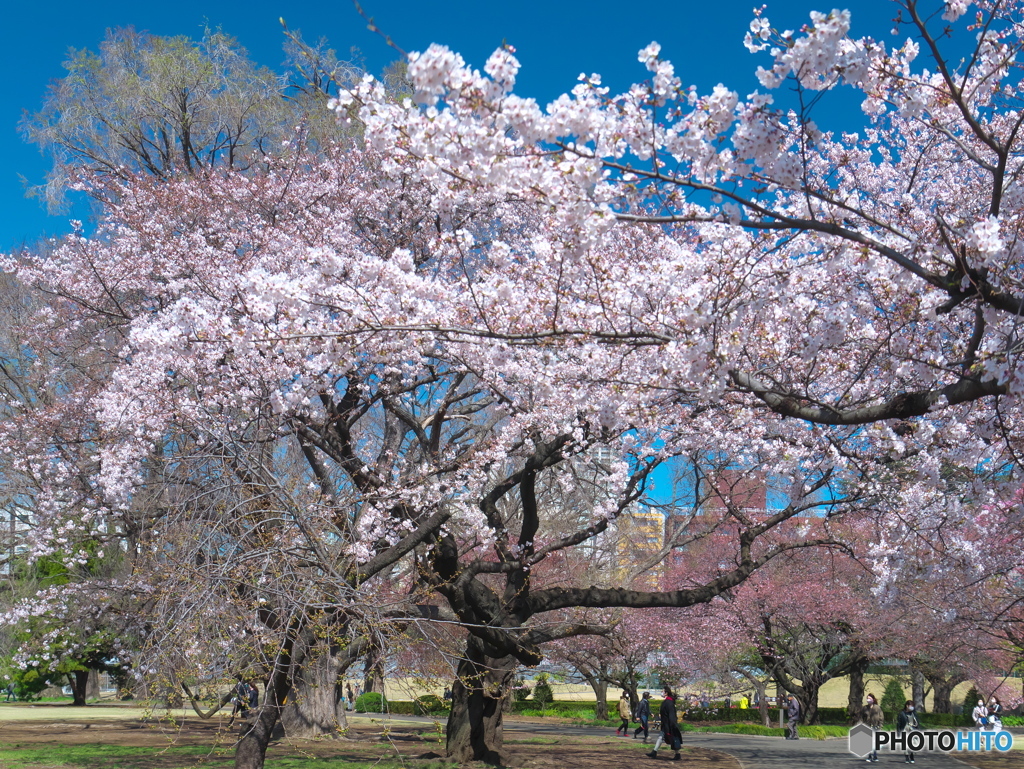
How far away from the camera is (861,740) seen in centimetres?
1817

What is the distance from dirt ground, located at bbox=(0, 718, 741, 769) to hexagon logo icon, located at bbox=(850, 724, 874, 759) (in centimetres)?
301

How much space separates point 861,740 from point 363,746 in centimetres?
1063

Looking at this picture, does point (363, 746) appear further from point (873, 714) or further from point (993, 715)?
point (993, 715)

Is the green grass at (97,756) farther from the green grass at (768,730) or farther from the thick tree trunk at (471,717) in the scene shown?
the green grass at (768,730)

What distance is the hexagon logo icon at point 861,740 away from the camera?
55.4ft

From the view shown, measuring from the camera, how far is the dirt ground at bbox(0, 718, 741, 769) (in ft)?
41.1

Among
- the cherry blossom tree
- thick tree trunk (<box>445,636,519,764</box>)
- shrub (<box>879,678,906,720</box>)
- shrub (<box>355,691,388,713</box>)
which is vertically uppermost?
the cherry blossom tree

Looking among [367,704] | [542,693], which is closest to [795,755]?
[542,693]

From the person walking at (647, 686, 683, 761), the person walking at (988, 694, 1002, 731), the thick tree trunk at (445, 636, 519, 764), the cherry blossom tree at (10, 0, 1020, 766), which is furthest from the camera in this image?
the person walking at (988, 694, 1002, 731)

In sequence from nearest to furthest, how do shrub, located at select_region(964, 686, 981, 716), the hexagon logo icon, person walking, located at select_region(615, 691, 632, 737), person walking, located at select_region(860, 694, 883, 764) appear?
the hexagon logo icon → person walking, located at select_region(860, 694, 883, 764) → person walking, located at select_region(615, 691, 632, 737) → shrub, located at select_region(964, 686, 981, 716)

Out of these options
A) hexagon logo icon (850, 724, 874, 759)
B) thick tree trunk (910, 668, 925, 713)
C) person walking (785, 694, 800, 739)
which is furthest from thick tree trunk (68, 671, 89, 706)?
thick tree trunk (910, 668, 925, 713)

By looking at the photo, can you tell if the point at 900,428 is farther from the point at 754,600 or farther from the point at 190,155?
the point at 754,600

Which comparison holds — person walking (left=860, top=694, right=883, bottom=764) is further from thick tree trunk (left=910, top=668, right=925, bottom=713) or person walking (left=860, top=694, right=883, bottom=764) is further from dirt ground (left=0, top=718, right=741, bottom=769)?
thick tree trunk (left=910, top=668, right=925, bottom=713)

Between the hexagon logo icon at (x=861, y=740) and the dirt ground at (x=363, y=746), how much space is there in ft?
9.88
